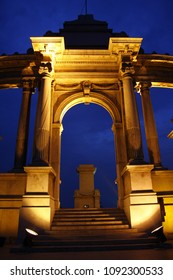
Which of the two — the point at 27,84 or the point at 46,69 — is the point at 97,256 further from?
the point at 27,84

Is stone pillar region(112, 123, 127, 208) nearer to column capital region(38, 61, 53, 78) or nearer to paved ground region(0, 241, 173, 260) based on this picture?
column capital region(38, 61, 53, 78)

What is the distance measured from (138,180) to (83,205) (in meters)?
10.4

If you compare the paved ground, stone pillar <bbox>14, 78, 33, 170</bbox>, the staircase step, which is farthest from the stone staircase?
stone pillar <bbox>14, 78, 33, 170</bbox>

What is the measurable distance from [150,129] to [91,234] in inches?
328

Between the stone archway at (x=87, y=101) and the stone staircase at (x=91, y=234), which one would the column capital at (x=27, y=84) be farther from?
the stone staircase at (x=91, y=234)

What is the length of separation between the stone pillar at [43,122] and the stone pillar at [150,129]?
6.63m

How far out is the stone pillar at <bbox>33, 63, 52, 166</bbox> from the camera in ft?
40.2

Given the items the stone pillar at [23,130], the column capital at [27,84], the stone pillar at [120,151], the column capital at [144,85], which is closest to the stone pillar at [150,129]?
the column capital at [144,85]

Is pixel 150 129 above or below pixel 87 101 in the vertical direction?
below

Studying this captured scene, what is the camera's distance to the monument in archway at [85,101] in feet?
36.5

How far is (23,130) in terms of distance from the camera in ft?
49.4

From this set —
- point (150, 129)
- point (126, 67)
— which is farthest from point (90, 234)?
point (126, 67)
